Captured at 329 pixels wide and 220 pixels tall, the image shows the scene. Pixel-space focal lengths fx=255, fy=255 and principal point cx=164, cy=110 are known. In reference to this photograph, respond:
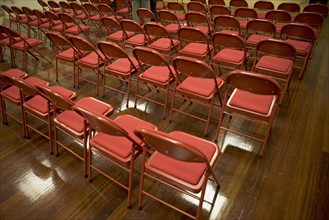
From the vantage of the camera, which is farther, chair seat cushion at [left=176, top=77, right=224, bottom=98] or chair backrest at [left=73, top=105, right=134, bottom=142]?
chair seat cushion at [left=176, top=77, right=224, bottom=98]

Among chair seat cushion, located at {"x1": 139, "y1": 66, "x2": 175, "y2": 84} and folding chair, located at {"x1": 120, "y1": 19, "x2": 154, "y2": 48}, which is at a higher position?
folding chair, located at {"x1": 120, "y1": 19, "x2": 154, "y2": 48}

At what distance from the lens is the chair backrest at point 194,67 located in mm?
2465

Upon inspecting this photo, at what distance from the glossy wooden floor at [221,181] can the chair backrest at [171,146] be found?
84 centimetres

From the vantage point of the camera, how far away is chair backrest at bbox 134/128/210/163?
4.88 feet

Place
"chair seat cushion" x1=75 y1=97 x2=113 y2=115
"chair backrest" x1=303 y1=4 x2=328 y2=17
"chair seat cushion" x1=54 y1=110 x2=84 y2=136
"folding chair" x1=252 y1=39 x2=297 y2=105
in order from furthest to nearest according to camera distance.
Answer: "chair backrest" x1=303 y1=4 x2=328 y2=17 < "folding chair" x1=252 y1=39 x2=297 y2=105 < "chair seat cushion" x1=75 y1=97 x2=113 y2=115 < "chair seat cushion" x1=54 y1=110 x2=84 y2=136

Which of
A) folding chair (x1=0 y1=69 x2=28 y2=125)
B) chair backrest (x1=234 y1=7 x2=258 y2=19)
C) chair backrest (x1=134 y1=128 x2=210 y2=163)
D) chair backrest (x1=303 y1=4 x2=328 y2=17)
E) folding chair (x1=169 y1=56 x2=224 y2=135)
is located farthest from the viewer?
chair backrest (x1=303 y1=4 x2=328 y2=17)

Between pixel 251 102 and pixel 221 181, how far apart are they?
0.87 m

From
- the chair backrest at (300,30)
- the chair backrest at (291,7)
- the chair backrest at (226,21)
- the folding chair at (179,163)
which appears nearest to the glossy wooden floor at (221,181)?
the folding chair at (179,163)

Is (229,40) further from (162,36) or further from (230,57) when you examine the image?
(162,36)

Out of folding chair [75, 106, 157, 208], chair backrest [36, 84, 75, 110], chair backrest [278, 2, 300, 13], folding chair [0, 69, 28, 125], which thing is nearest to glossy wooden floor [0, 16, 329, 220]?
folding chair [0, 69, 28, 125]

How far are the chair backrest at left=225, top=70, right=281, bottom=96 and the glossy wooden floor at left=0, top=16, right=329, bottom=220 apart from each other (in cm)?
83

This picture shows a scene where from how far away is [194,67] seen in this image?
2559mm

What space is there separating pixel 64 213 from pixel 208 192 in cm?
130

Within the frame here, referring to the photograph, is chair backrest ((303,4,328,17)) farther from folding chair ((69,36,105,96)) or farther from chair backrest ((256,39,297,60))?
folding chair ((69,36,105,96))
